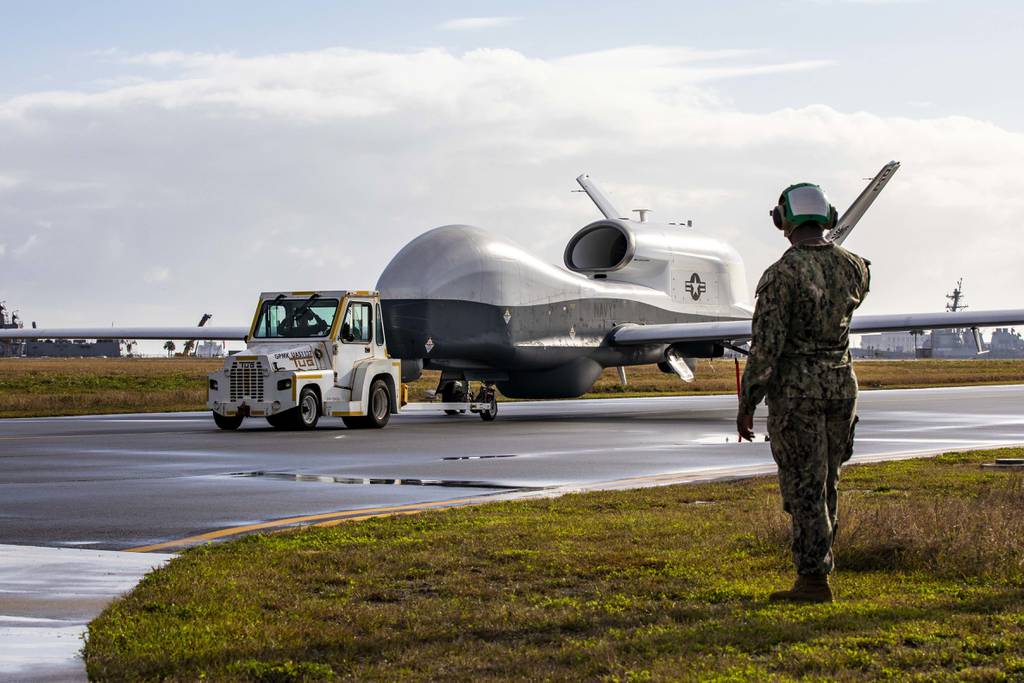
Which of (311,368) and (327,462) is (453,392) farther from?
(327,462)

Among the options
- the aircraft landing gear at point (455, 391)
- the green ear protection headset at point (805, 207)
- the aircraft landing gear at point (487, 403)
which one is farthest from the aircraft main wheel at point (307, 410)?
the green ear protection headset at point (805, 207)

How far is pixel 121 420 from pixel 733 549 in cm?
2594

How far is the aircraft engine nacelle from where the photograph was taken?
136 feet

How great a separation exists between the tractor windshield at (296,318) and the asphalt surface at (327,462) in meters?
2.01

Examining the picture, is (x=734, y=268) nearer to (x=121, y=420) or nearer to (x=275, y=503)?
(x=121, y=420)

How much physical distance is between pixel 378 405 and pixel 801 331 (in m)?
21.9

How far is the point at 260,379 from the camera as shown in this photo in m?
26.8

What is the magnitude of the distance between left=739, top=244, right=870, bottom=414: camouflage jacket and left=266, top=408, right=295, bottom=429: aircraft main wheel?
20.8 metres

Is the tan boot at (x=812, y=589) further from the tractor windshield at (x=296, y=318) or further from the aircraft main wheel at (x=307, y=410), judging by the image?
the tractor windshield at (x=296, y=318)

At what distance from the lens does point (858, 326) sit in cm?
3716

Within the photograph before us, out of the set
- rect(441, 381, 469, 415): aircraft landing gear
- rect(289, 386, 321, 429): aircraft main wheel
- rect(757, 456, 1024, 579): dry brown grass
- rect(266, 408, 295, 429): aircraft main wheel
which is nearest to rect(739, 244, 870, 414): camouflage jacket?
rect(757, 456, 1024, 579): dry brown grass

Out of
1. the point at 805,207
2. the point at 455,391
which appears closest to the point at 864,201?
the point at 455,391

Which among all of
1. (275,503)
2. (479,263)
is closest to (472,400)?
(479,263)

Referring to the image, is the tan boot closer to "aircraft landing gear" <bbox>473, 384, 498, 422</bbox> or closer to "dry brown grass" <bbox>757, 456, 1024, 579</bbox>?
"dry brown grass" <bbox>757, 456, 1024, 579</bbox>
